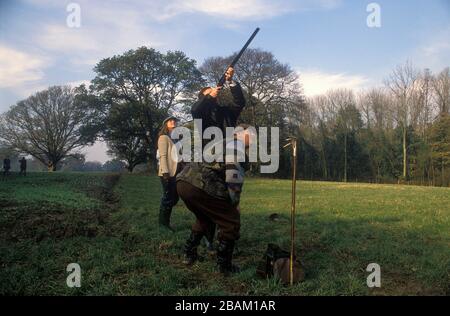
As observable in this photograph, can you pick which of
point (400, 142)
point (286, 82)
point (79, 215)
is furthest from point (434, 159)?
point (79, 215)

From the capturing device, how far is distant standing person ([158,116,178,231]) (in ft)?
26.6

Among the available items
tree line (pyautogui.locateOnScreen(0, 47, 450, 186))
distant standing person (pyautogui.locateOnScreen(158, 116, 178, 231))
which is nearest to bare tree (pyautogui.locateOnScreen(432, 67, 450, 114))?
tree line (pyautogui.locateOnScreen(0, 47, 450, 186))

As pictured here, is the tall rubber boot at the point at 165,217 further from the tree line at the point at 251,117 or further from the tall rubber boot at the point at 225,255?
the tree line at the point at 251,117

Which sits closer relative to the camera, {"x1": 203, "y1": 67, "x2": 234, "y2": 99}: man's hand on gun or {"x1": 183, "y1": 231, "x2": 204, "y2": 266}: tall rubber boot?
{"x1": 183, "y1": 231, "x2": 204, "y2": 266}: tall rubber boot

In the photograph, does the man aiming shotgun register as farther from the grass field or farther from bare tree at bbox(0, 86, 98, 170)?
bare tree at bbox(0, 86, 98, 170)

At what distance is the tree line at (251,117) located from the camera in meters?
41.6

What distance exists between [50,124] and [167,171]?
43937 millimetres

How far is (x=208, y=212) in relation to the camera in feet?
16.4

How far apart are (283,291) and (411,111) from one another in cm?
4891

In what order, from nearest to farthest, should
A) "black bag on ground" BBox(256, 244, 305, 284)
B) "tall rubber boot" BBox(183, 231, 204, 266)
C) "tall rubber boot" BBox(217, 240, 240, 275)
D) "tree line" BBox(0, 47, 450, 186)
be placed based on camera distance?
"black bag on ground" BBox(256, 244, 305, 284) < "tall rubber boot" BBox(217, 240, 240, 275) < "tall rubber boot" BBox(183, 231, 204, 266) < "tree line" BBox(0, 47, 450, 186)

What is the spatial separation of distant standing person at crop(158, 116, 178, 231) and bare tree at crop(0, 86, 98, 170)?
131 feet

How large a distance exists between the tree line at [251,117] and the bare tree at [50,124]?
120 mm

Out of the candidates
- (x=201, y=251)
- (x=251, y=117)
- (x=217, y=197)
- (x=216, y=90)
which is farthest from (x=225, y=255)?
(x=251, y=117)

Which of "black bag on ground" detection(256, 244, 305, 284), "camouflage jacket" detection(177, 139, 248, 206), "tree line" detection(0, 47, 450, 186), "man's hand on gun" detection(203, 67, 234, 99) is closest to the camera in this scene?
"black bag on ground" detection(256, 244, 305, 284)
